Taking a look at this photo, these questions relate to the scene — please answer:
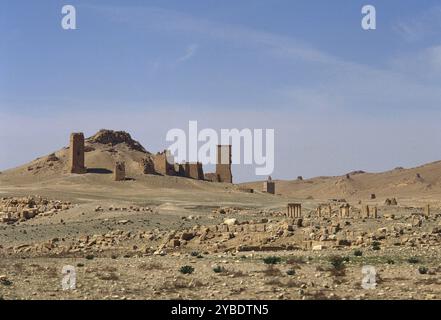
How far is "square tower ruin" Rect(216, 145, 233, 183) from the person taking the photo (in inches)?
3231

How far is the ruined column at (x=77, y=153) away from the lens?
7088 centimetres

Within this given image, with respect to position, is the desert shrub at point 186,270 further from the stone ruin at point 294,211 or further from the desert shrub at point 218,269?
the stone ruin at point 294,211

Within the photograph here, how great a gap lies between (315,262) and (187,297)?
5.52m

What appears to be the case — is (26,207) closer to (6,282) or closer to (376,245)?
(376,245)

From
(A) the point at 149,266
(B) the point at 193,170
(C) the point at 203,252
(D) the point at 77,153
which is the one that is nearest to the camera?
(A) the point at 149,266

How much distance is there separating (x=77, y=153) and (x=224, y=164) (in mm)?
18368

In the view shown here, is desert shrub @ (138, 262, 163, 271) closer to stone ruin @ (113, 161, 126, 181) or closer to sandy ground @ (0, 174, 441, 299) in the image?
sandy ground @ (0, 174, 441, 299)

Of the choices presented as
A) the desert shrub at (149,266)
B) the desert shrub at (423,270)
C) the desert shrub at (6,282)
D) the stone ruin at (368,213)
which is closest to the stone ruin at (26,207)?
the stone ruin at (368,213)

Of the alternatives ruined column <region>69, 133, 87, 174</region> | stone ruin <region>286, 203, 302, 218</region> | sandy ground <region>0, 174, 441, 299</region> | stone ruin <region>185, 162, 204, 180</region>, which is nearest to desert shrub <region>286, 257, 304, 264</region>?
sandy ground <region>0, 174, 441, 299</region>

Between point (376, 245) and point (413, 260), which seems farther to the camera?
point (376, 245)

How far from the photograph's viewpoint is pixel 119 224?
33.1m

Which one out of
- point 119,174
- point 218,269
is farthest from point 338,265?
point 119,174

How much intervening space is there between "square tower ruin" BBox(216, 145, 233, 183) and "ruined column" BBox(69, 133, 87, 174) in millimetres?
16682

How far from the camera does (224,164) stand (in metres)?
82.0
